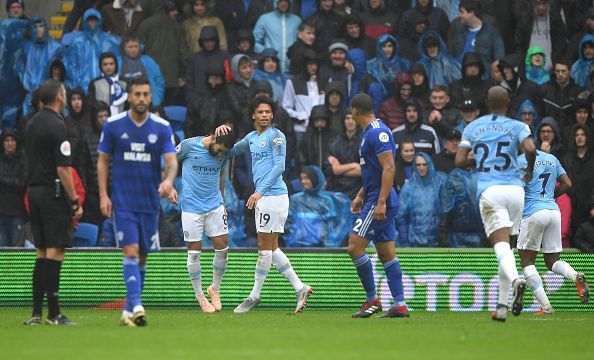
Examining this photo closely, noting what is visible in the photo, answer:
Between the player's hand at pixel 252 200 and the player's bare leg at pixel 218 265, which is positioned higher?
the player's hand at pixel 252 200

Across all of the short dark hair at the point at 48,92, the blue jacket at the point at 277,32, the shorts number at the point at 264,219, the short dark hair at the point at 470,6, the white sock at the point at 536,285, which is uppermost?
the short dark hair at the point at 470,6

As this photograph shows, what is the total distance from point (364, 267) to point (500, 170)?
2271 mm

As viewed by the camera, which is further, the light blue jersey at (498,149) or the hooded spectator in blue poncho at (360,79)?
the hooded spectator in blue poncho at (360,79)

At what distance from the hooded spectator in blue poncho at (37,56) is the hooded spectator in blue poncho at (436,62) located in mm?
6816

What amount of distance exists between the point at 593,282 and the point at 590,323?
3.66 m

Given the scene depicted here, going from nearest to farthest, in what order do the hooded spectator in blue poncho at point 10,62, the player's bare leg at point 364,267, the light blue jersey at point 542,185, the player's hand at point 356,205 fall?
the player's bare leg at point 364,267 → the player's hand at point 356,205 → the light blue jersey at point 542,185 → the hooded spectator in blue poncho at point 10,62

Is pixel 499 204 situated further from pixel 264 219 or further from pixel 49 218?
pixel 49 218

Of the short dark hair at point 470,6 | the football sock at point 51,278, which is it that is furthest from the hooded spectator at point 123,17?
the football sock at point 51,278

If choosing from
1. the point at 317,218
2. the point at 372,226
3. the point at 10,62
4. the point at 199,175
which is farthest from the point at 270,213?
the point at 10,62

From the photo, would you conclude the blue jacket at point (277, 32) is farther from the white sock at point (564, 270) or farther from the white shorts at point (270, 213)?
the white sock at point (564, 270)

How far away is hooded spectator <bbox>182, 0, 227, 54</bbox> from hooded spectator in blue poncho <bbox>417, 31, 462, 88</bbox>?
3.84m

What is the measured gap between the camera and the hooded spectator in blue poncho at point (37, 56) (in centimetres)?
2297

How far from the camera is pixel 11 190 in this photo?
2117 centimetres

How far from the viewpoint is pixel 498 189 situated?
14.4m
